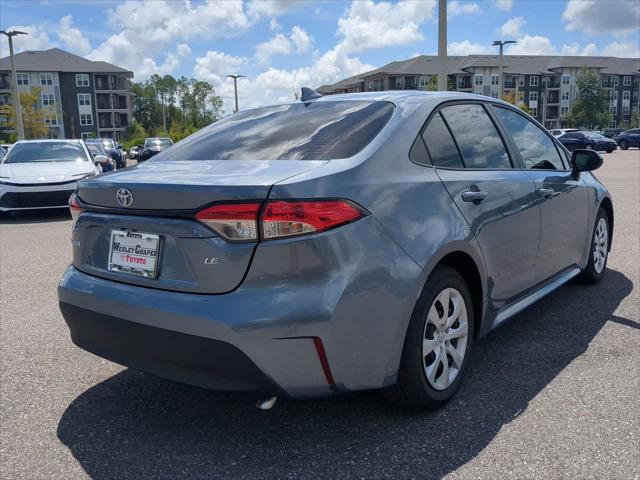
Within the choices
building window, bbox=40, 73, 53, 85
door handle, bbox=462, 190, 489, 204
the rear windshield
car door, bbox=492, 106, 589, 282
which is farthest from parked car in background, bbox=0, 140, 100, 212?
building window, bbox=40, 73, 53, 85

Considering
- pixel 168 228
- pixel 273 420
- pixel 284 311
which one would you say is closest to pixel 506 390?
pixel 273 420

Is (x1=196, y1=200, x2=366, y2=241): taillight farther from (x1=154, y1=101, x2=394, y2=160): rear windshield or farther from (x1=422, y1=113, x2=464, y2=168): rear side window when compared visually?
(x1=422, y1=113, x2=464, y2=168): rear side window

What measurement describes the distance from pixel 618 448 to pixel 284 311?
63.1 inches

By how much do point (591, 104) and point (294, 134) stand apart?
Answer: 304 feet

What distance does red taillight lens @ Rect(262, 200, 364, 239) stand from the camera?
240cm

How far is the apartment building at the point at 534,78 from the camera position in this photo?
309 feet

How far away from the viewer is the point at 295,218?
2.41 m

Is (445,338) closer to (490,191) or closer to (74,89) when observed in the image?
(490,191)

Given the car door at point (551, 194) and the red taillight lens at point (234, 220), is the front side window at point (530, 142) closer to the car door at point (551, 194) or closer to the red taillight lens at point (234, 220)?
the car door at point (551, 194)

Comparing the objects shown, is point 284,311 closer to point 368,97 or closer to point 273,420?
point 273,420

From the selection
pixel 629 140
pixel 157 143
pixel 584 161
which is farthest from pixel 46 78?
pixel 584 161

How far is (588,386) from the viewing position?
3295 mm

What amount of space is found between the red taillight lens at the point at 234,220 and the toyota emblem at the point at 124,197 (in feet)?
1.43

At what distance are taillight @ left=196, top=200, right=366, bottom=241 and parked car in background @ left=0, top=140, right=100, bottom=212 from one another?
8.06 m
